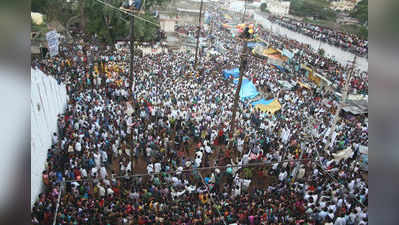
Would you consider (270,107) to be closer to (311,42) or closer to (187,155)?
(187,155)

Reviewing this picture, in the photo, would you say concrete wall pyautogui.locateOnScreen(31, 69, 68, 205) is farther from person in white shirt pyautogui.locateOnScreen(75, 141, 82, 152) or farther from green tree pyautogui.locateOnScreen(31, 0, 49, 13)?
green tree pyautogui.locateOnScreen(31, 0, 49, 13)

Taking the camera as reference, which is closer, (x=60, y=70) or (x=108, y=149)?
(x=108, y=149)

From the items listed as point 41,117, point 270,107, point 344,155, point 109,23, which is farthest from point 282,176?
point 109,23

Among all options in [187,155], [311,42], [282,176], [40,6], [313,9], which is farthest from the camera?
[313,9]

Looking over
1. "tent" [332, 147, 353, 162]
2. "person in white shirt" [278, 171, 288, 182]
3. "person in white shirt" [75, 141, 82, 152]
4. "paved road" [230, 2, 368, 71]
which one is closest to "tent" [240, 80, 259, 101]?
"paved road" [230, 2, 368, 71]

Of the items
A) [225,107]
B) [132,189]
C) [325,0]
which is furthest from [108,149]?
[325,0]
